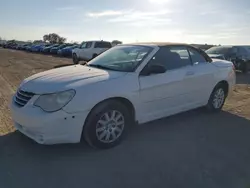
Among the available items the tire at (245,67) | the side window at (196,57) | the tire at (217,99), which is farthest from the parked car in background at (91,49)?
the side window at (196,57)

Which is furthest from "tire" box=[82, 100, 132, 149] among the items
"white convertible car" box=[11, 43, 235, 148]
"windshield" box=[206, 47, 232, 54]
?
"windshield" box=[206, 47, 232, 54]

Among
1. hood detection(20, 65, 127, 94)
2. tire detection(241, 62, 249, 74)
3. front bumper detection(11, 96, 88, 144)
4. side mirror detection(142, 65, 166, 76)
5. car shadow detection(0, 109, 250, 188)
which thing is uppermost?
side mirror detection(142, 65, 166, 76)

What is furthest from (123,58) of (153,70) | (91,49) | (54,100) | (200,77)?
(91,49)

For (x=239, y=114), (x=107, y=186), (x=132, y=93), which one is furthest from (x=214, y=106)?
(x=107, y=186)

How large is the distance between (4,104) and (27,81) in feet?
8.60

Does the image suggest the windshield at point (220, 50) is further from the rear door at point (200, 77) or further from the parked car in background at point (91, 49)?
the rear door at point (200, 77)

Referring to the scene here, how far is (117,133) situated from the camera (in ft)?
14.2

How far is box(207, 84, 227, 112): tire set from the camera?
239 inches

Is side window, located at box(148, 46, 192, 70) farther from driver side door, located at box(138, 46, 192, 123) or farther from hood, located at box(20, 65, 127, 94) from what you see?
hood, located at box(20, 65, 127, 94)

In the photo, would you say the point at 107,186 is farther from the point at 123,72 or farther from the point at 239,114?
the point at 239,114

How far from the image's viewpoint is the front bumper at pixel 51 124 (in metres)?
3.73

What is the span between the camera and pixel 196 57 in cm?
578

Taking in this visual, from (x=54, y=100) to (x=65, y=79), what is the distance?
45 centimetres

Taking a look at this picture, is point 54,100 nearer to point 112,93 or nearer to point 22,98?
point 22,98
